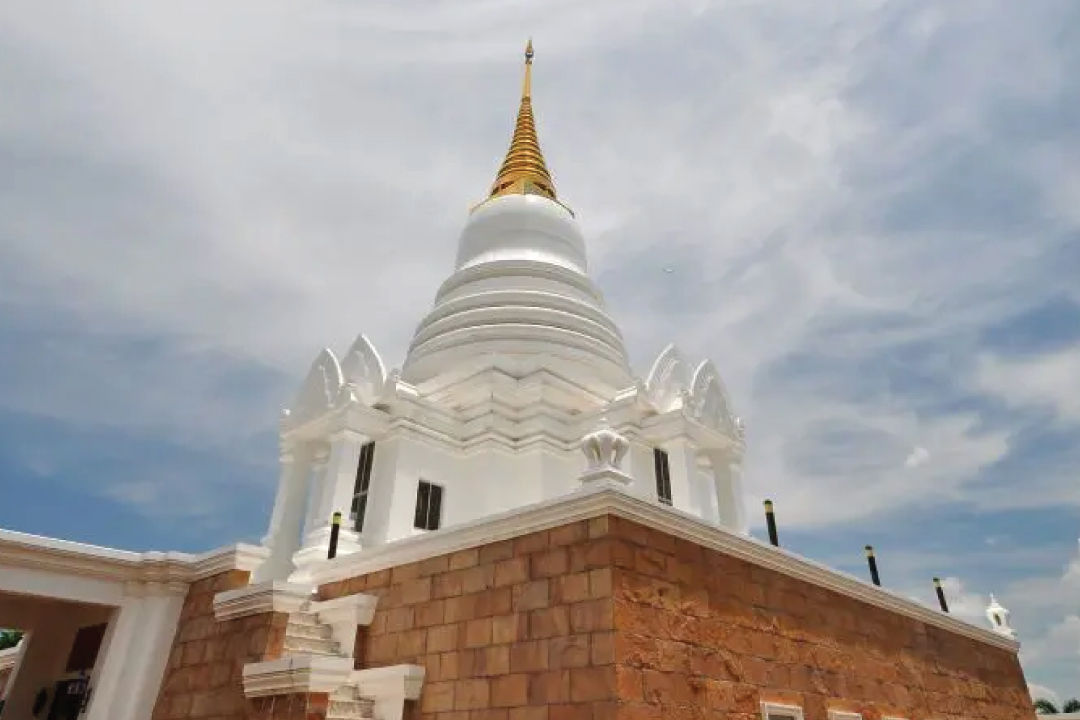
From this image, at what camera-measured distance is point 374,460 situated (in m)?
14.7

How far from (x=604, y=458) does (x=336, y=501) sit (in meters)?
7.17

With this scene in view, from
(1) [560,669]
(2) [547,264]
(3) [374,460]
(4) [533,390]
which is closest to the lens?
(1) [560,669]

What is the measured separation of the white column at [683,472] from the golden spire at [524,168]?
9.98m

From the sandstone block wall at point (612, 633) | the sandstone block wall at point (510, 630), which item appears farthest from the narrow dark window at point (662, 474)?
the sandstone block wall at point (510, 630)

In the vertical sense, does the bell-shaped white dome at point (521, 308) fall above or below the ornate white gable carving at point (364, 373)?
above

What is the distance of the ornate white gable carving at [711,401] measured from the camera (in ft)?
53.1

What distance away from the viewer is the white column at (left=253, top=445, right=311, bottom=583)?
1395 cm

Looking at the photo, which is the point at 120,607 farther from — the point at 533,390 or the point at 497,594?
the point at 533,390

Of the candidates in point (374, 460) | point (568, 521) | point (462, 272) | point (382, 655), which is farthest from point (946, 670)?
point (462, 272)

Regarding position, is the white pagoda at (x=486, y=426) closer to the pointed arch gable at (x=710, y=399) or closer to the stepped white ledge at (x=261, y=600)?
the pointed arch gable at (x=710, y=399)

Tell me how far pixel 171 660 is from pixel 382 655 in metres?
3.49

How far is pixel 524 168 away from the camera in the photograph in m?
23.7

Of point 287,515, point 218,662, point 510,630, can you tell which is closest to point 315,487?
point 287,515

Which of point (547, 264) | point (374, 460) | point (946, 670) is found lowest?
point (946, 670)
